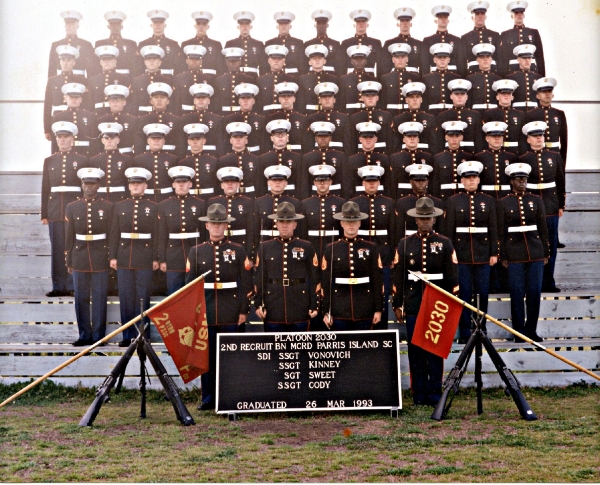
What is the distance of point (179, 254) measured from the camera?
31.1 ft

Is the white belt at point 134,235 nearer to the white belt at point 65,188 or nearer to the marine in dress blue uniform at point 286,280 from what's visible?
the white belt at point 65,188

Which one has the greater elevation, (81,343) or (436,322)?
(436,322)

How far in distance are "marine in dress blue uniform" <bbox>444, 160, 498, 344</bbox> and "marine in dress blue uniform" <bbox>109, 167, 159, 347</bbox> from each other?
3200mm

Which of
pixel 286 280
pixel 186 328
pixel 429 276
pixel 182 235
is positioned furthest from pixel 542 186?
pixel 186 328

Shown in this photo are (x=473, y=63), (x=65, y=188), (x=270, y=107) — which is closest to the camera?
(x=65, y=188)

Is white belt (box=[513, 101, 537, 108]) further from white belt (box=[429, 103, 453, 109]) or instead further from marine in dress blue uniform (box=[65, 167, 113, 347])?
marine in dress blue uniform (box=[65, 167, 113, 347])

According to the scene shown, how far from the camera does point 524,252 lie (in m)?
9.55

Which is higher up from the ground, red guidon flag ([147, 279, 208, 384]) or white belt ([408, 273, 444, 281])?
white belt ([408, 273, 444, 281])

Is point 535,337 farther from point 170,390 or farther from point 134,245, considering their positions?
point 134,245

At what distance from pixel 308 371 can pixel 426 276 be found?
151 cm

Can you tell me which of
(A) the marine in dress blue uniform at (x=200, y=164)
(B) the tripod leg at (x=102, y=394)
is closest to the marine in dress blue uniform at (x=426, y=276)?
(A) the marine in dress blue uniform at (x=200, y=164)

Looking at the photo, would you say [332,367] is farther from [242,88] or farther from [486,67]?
[486,67]

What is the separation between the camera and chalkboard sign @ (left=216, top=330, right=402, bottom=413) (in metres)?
8.40

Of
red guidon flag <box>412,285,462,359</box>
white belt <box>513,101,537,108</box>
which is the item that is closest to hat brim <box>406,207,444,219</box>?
red guidon flag <box>412,285,462,359</box>
